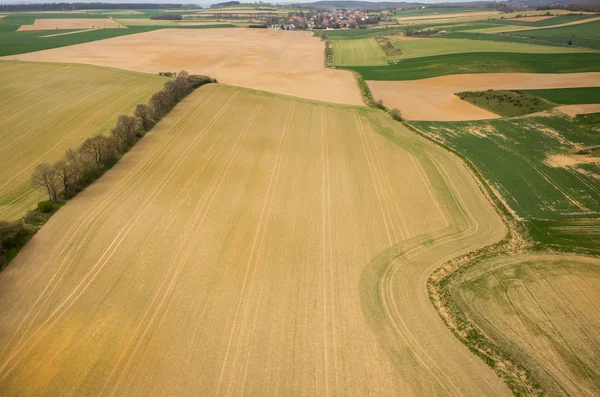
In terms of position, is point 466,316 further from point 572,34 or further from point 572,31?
point 572,31

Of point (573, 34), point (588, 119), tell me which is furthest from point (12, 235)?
point (573, 34)

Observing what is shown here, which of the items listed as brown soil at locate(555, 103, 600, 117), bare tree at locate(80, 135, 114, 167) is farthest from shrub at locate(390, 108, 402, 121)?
bare tree at locate(80, 135, 114, 167)

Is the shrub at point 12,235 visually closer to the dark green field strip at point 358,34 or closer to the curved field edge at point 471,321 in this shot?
the curved field edge at point 471,321

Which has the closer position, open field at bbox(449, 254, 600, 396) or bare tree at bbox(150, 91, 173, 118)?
open field at bbox(449, 254, 600, 396)

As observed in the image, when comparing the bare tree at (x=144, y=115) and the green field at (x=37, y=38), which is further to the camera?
the green field at (x=37, y=38)

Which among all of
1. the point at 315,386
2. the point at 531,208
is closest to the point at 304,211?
the point at 315,386

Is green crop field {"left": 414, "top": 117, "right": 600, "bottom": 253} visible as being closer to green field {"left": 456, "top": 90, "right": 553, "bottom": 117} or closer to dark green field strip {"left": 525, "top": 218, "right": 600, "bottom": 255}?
dark green field strip {"left": 525, "top": 218, "right": 600, "bottom": 255}

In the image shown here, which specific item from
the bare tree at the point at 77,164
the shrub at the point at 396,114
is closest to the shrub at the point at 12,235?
the bare tree at the point at 77,164
